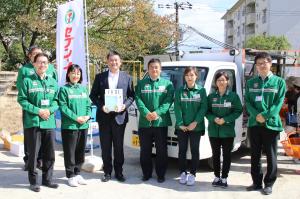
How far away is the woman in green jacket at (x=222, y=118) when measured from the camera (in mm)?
5828

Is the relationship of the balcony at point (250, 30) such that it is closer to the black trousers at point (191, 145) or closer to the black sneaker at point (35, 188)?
the black trousers at point (191, 145)

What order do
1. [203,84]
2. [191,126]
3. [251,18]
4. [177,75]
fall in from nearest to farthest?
1. [191,126]
2. [203,84]
3. [177,75]
4. [251,18]

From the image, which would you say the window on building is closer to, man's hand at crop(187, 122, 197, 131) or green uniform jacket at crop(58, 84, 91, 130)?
man's hand at crop(187, 122, 197, 131)

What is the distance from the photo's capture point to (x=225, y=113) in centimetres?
588

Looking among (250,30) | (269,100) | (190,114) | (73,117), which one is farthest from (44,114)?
(250,30)

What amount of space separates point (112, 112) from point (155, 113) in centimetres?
66

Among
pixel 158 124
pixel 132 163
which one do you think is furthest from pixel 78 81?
pixel 132 163

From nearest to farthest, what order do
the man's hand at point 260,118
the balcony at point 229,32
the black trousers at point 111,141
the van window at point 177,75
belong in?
the man's hand at point 260,118
the black trousers at point 111,141
the van window at point 177,75
the balcony at point 229,32

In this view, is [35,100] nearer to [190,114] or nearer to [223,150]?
[190,114]

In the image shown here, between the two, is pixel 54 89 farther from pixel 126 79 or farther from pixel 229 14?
pixel 229 14

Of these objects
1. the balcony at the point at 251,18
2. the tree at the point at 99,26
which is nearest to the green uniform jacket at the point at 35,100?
the tree at the point at 99,26

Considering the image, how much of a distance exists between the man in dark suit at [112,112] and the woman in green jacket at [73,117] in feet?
0.79

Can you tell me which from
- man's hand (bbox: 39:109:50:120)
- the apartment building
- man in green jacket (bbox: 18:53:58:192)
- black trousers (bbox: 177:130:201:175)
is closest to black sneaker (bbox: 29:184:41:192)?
man in green jacket (bbox: 18:53:58:192)

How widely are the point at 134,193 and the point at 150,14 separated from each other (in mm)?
13324
